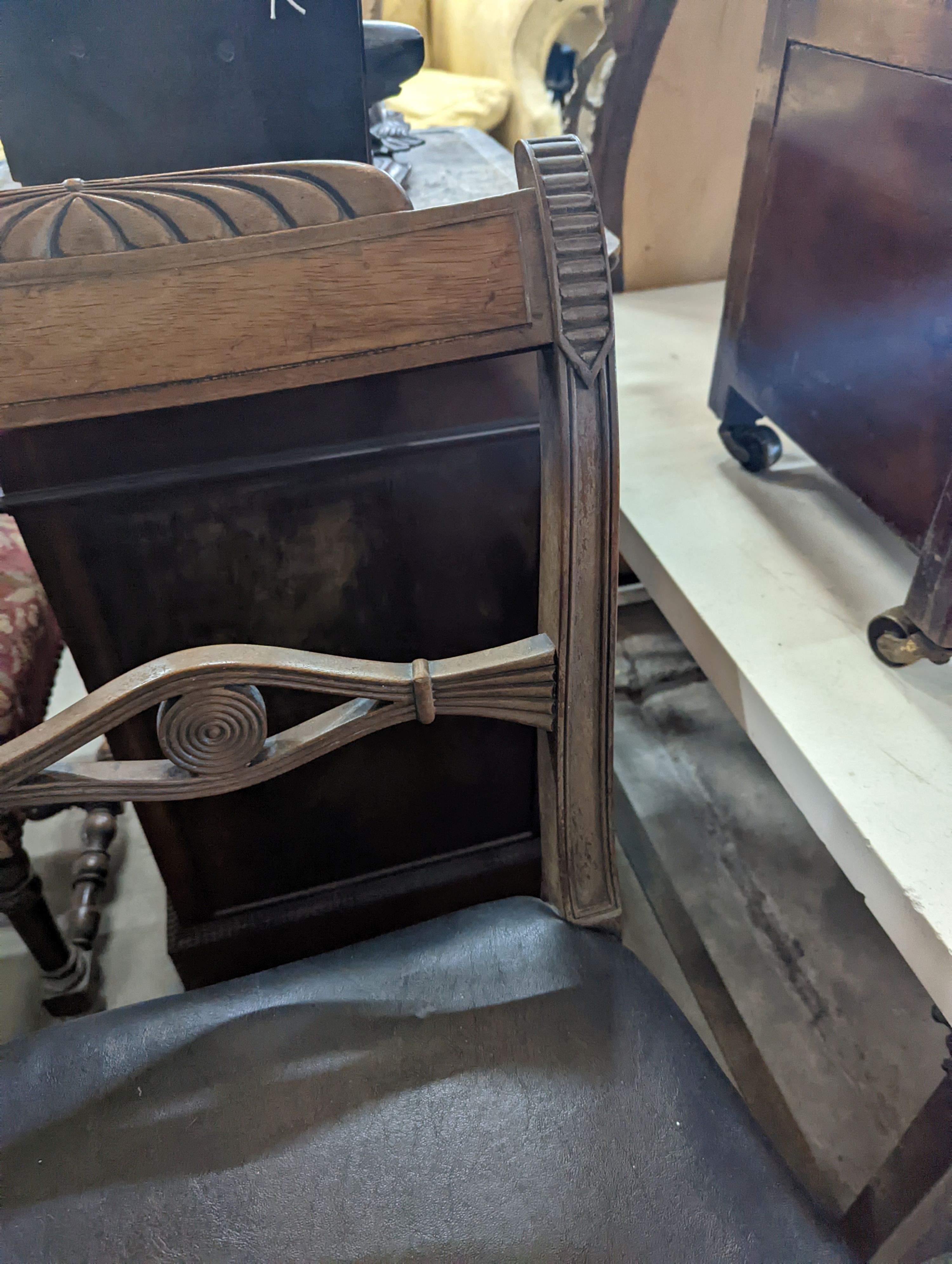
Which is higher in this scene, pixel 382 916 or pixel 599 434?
pixel 599 434

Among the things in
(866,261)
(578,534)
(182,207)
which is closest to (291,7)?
(182,207)

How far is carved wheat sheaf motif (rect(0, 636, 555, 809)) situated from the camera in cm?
45

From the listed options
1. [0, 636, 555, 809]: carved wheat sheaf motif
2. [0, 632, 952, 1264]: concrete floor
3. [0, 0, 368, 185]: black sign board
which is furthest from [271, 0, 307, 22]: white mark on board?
[0, 632, 952, 1264]: concrete floor

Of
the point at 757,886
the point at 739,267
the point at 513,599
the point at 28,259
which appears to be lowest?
the point at 757,886

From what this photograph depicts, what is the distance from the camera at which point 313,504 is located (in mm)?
631

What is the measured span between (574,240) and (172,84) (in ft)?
1.11

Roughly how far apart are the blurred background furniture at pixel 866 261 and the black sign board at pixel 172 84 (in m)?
0.49

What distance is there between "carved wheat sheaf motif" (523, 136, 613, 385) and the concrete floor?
84 centimetres

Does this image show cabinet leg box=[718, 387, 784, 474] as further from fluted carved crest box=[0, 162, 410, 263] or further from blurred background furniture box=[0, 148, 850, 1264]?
fluted carved crest box=[0, 162, 410, 263]

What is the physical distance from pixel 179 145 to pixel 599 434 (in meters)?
0.39

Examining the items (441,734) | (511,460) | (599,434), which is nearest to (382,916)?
(441,734)

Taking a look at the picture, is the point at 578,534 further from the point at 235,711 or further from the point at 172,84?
the point at 172,84

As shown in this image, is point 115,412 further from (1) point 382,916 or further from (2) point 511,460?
(1) point 382,916

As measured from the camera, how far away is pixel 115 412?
412 mm
